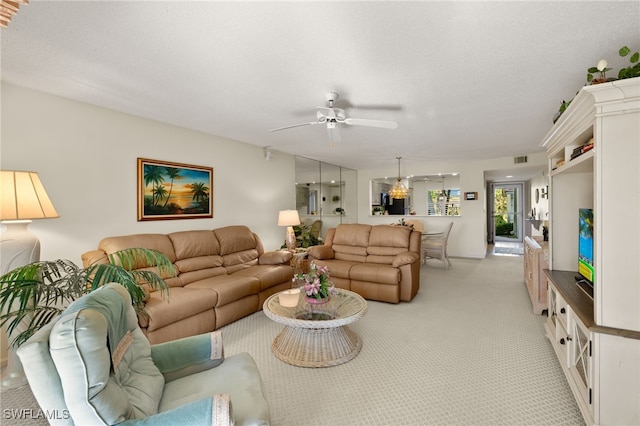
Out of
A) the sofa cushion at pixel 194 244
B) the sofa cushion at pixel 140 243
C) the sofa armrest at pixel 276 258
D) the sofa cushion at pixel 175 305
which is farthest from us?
the sofa armrest at pixel 276 258

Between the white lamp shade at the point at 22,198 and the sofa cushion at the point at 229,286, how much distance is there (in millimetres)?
1369

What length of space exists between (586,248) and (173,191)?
4320 mm

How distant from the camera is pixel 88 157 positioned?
294 cm

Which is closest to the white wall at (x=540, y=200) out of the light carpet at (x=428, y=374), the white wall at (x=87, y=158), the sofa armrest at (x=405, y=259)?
the sofa armrest at (x=405, y=259)

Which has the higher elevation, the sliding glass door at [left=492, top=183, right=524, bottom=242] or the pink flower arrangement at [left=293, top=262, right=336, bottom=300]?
the sliding glass door at [left=492, top=183, right=524, bottom=242]

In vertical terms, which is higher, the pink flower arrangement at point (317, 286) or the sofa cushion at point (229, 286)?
the pink flower arrangement at point (317, 286)

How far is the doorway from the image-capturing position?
9453 mm

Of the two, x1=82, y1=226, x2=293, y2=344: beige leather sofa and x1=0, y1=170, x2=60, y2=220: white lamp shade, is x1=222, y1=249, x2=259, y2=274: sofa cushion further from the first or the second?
x1=0, y1=170, x2=60, y2=220: white lamp shade

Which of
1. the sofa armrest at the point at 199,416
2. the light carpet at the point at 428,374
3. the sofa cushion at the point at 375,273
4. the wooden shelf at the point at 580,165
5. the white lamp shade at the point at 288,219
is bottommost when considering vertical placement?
the light carpet at the point at 428,374

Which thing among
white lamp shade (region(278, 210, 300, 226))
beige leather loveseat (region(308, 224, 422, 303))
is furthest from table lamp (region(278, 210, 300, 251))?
beige leather loveseat (region(308, 224, 422, 303))

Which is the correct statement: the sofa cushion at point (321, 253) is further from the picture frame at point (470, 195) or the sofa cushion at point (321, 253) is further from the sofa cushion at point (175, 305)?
the picture frame at point (470, 195)

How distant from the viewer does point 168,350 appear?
1513mm

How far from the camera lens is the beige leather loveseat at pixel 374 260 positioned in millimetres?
3770

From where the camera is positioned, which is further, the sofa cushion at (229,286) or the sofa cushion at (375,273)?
the sofa cushion at (375,273)
